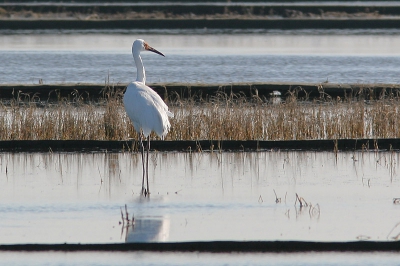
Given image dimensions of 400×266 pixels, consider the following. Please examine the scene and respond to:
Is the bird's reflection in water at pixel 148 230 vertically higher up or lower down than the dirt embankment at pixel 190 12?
lower down

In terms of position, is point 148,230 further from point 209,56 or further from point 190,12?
point 190,12

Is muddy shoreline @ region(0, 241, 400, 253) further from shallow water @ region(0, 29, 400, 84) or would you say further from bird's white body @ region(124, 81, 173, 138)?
shallow water @ region(0, 29, 400, 84)

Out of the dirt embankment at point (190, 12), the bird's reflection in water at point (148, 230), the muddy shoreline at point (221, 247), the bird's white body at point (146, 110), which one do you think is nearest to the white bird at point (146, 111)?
the bird's white body at point (146, 110)

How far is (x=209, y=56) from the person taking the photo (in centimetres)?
3094

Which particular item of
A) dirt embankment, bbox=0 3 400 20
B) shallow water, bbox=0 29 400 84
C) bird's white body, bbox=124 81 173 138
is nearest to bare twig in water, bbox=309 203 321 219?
bird's white body, bbox=124 81 173 138

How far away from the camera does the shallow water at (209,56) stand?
2527 cm

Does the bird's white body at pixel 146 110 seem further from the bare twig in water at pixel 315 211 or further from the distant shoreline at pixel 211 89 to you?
the distant shoreline at pixel 211 89

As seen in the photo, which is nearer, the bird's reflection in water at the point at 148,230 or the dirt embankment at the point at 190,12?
the bird's reflection in water at the point at 148,230

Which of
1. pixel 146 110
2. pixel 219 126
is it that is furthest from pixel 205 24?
pixel 146 110

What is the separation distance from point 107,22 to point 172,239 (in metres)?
33.8

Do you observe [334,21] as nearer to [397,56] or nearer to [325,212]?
[397,56]

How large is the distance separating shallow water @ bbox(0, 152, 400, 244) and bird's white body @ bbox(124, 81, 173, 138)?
0.63 metres

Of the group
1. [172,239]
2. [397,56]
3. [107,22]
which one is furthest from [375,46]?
[172,239]

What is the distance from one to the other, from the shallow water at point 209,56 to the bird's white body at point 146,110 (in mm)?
11696
